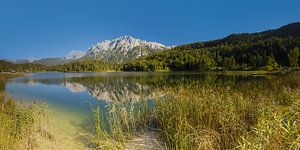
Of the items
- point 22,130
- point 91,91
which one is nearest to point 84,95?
point 91,91

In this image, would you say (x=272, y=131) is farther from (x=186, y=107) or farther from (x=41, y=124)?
(x=41, y=124)

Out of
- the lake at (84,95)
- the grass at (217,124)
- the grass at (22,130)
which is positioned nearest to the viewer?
the grass at (217,124)

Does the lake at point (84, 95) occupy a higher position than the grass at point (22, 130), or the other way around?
the grass at point (22, 130)

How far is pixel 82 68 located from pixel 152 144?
19584cm

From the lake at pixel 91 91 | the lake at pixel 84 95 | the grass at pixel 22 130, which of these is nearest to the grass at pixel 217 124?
the lake at pixel 84 95

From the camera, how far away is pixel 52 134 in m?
9.34

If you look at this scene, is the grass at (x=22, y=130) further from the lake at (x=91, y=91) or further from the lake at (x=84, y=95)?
the lake at (x=91, y=91)

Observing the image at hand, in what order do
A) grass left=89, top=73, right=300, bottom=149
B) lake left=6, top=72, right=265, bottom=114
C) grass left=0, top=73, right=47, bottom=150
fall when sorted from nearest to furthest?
grass left=89, top=73, right=300, bottom=149 < grass left=0, top=73, right=47, bottom=150 < lake left=6, top=72, right=265, bottom=114

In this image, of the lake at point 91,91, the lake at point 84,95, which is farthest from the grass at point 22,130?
the lake at point 91,91

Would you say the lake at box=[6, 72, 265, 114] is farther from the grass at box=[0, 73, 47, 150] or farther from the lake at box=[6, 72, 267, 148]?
the grass at box=[0, 73, 47, 150]

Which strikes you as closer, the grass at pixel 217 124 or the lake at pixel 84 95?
the grass at pixel 217 124

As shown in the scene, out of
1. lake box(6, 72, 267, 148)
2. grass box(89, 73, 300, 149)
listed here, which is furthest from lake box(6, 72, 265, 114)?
grass box(89, 73, 300, 149)

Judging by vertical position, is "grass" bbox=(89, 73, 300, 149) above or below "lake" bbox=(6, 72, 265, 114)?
above

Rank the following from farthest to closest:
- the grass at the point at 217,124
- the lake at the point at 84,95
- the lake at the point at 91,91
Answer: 1. the lake at the point at 91,91
2. the lake at the point at 84,95
3. the grass at the point at 217,124
